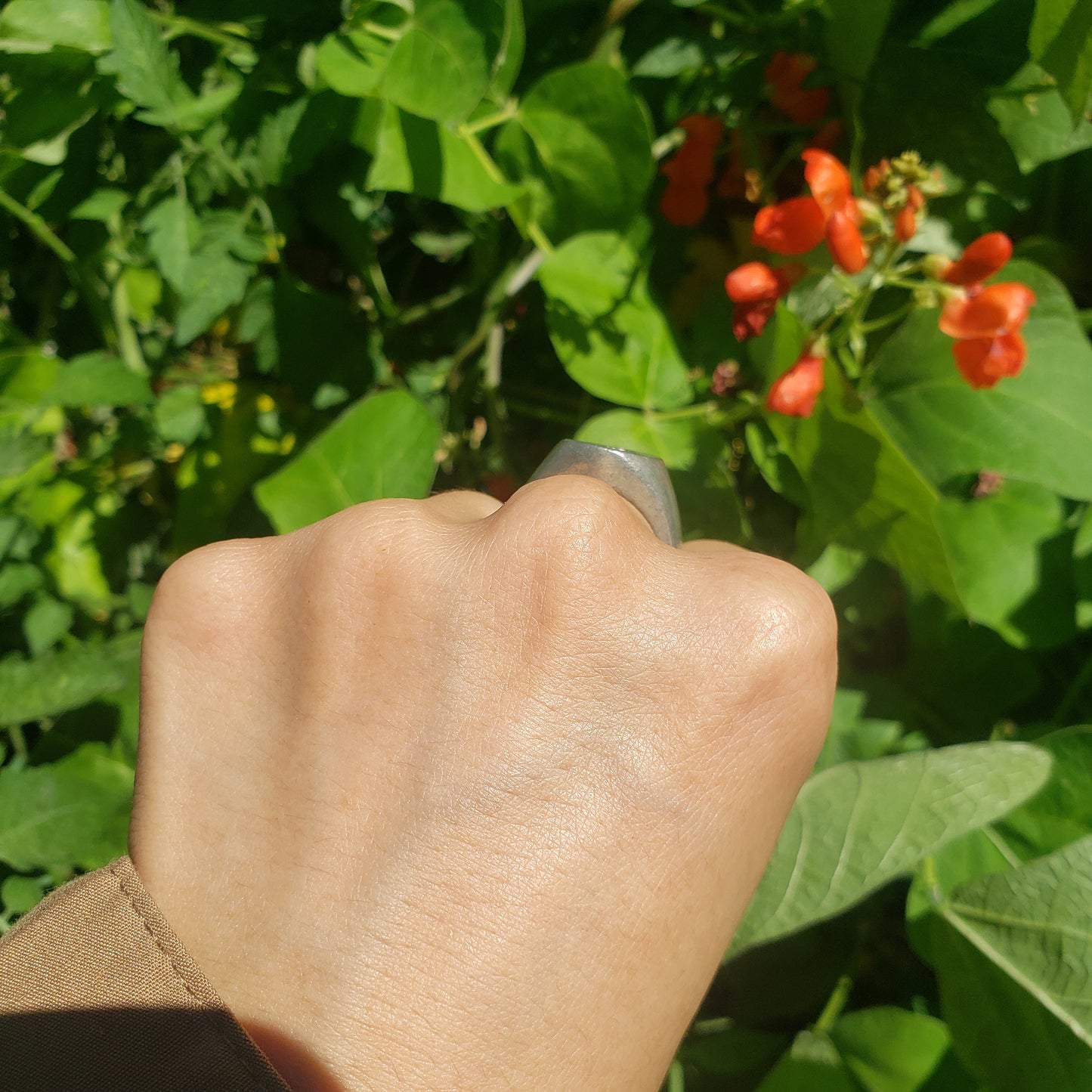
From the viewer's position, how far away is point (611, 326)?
3.81 ft

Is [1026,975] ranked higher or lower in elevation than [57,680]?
lower

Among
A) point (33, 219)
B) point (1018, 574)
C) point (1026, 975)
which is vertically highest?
point (33, 219)

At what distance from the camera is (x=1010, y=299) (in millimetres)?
955

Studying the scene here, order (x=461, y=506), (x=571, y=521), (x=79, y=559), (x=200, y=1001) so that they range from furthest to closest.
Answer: (x=79, y=559) → (x=461, y=506) → (x=571, y=521) → (x=200, y=1001)

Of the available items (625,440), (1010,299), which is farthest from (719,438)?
(1010,299)

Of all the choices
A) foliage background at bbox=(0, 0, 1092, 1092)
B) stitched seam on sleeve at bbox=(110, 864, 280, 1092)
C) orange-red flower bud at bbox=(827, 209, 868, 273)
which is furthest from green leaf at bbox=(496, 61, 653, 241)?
stitched seam on sleeve at bbox=(110, 864, 280, 1092)

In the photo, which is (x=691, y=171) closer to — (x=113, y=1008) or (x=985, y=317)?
(x=985, y=317)

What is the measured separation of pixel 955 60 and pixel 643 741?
0.96m

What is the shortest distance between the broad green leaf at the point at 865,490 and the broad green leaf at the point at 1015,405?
15cm

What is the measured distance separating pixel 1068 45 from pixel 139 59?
3.06 ft

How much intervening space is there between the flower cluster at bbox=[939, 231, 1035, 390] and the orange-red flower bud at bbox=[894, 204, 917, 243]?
87 millimetres

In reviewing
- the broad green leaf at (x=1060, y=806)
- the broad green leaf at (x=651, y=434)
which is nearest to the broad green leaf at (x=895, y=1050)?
the broad green leaf at (x=1060, y=806)

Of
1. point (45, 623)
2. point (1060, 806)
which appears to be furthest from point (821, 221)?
point (45, 623)

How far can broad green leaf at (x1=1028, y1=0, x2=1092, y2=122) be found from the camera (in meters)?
0.83
